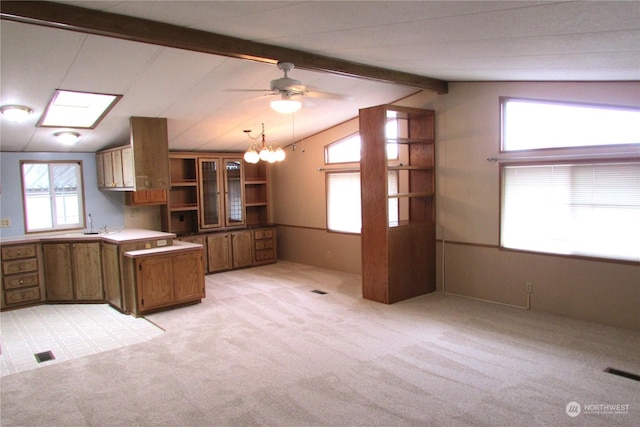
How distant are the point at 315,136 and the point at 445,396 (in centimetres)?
532

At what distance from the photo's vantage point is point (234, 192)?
25.7 feet

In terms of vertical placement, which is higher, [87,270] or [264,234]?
[264,234]

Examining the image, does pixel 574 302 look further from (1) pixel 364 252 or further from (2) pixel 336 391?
(2) pixel 336 391

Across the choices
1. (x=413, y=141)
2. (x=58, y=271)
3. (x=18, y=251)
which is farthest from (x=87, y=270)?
(x=413, y=141)

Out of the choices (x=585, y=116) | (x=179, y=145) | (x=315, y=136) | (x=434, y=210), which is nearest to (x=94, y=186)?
(x=179, y=145)

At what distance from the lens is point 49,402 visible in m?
3.19

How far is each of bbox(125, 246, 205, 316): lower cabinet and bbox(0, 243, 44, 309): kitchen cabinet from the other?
148 centimetres

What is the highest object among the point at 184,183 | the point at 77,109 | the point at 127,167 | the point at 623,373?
the point at 77,109

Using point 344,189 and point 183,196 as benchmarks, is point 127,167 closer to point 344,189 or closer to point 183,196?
point 183,196

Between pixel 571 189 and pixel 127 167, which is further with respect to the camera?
pixel 127 167

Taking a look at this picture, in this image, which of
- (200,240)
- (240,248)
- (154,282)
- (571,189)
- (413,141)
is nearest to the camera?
(571,189)

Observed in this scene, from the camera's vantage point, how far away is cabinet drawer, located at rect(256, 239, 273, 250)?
26.3ft

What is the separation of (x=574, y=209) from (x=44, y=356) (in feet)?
17.9

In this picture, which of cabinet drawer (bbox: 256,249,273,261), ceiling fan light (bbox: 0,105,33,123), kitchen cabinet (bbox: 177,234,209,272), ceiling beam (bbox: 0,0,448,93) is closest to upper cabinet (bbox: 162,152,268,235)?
kitchen cabinet (bbox: 177,234,209,272)
